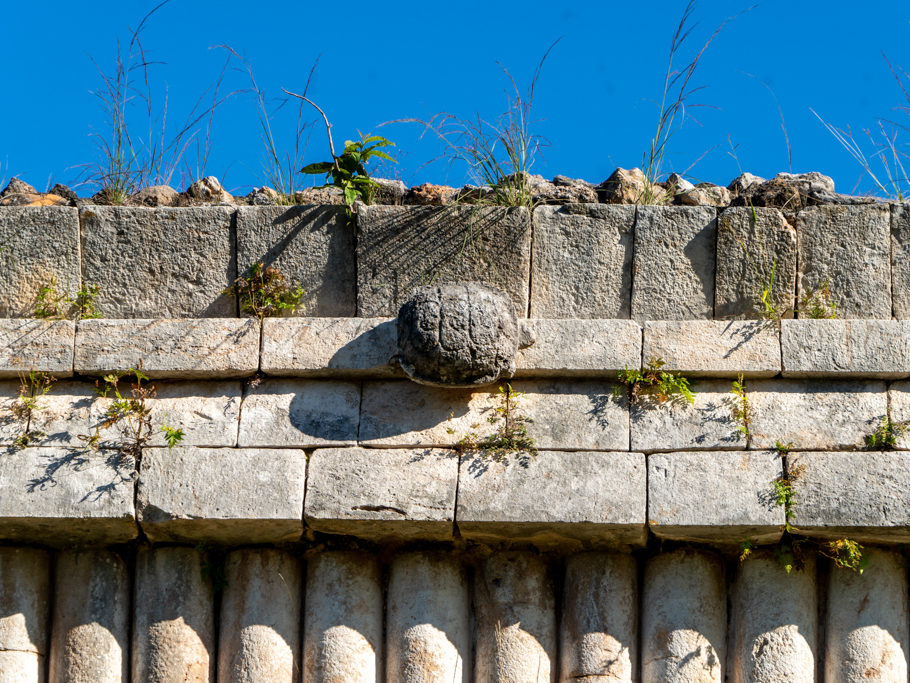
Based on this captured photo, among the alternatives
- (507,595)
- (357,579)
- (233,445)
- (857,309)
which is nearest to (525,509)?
(507,595)

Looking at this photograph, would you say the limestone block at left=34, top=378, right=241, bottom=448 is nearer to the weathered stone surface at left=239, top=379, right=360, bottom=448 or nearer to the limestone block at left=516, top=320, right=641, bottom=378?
the weathered stone surface at left=239, top=379, right=360, bottom=448

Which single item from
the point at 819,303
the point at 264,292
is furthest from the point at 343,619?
the point at 819,303

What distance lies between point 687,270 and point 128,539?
2897 millimetres

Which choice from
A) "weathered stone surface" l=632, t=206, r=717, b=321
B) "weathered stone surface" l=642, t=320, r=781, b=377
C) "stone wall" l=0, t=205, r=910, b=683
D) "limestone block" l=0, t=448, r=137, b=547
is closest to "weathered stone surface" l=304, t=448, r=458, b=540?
"stone wall" l=0, t=205, r=910, b=683

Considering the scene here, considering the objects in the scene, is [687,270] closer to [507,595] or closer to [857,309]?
[857,309]

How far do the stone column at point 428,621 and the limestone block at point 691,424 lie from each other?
41.5 inches

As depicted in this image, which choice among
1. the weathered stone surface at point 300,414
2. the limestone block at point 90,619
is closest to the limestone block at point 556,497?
the weathered stone surface at point 300,414

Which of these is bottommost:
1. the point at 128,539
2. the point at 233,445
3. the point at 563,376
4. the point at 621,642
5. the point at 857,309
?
the point at 621,642

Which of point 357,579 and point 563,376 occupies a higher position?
point 563,376

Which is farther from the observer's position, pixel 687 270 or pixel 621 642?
pixel 687 270

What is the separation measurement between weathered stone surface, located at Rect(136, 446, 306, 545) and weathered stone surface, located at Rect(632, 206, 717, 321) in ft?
5.86

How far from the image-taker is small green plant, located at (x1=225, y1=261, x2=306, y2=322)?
574cm

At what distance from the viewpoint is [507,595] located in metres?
5.44

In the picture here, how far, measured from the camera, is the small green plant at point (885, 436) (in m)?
5.27
